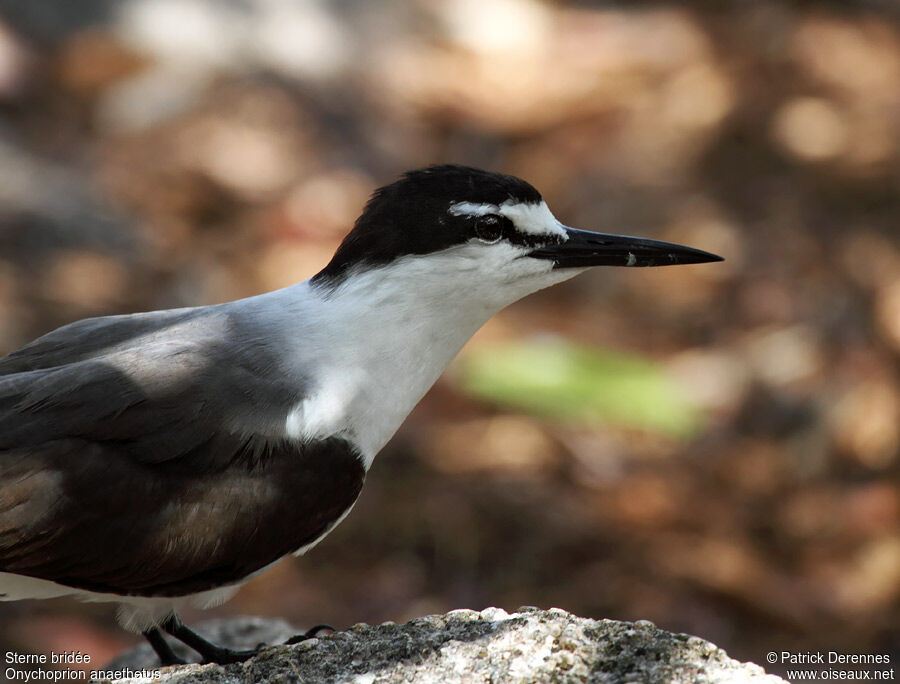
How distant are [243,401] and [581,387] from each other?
3.83 meters

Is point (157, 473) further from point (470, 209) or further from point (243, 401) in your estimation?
point (470, 209)

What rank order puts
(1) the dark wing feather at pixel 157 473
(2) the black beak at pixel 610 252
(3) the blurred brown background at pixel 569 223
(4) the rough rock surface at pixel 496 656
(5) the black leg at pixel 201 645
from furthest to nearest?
(3) the blurred brown background at pixel 569 223
(2) the black beak at pixel 610 252
(5) the black leg at pixel 201 645
(1) the dark wing feather at pixel 157 473
(4) the rough rock surface at pixel 496 656

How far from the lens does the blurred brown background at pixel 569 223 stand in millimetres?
7465

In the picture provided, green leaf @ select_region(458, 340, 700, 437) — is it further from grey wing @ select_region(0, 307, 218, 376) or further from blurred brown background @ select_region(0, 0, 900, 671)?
grey wing @ select_region(0, 307, 218, 376)

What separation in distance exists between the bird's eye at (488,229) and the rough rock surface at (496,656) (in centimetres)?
151

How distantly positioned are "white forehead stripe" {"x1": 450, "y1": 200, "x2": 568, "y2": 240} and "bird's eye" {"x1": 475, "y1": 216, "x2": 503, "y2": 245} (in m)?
0.02

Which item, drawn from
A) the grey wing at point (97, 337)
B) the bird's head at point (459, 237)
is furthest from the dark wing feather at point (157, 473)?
the bird's head at point (459, 237)

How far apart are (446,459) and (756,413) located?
2350 mm

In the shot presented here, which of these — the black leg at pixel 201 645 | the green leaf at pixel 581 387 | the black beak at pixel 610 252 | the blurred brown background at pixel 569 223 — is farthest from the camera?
the green leaf at pixel 581 387

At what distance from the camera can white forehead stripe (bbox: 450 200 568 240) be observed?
15.7 ft

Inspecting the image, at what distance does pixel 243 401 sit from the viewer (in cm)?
450

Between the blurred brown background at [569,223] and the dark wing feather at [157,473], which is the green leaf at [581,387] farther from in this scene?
the dark wing feather at [157,473]

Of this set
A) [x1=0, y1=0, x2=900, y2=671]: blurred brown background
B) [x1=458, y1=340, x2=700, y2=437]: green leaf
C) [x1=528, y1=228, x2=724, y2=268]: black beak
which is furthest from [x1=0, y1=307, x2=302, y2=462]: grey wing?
[x1=458, y1=340, x2=700, y2=437]: green leaf

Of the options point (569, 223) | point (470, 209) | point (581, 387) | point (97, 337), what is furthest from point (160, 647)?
point (569, 223)
